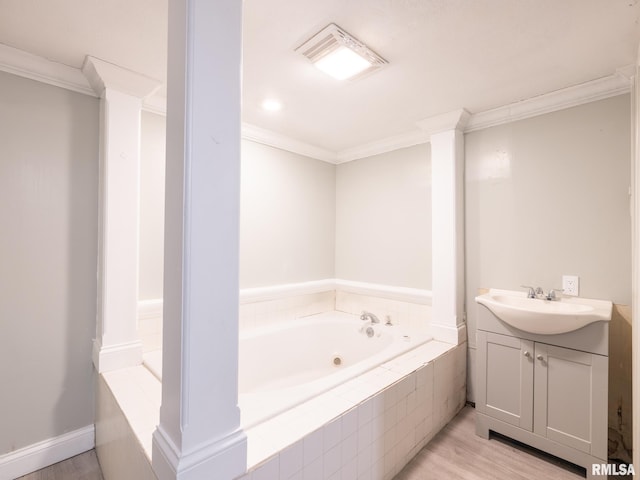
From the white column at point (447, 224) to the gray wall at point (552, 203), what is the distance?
97 millimetres

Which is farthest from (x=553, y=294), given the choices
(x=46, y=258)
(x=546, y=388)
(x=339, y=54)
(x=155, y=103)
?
(x=46, y=258)

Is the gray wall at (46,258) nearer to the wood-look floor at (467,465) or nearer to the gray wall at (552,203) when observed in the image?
the wood-look floor at (467,465)

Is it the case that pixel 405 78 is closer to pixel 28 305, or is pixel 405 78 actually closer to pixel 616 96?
pixel 616 96

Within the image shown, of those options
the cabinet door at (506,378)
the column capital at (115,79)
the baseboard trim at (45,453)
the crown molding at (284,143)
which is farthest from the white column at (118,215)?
the cabinet door at (506,378)

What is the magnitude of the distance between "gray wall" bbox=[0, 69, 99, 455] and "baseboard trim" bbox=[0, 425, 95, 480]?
1.4 inches

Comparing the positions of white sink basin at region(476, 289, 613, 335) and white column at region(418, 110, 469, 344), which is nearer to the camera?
white sink basin at region(476, 289, 613, 335)

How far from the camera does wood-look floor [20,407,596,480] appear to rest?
167 centimetres

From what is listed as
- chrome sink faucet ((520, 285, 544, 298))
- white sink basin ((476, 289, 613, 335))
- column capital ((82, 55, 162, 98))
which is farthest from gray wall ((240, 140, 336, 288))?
chrome sink faucet ((520, 285, 544, 298))

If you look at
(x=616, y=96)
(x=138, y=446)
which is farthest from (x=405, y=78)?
(x=138, y=446)

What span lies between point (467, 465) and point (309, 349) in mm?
1415

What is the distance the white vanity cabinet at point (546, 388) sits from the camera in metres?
1.61

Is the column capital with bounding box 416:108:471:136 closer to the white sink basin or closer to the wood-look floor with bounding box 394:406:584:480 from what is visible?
the white sink basin

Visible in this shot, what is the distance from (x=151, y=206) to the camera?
211 centimetres

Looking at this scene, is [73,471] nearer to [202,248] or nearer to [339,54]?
[202,248]
